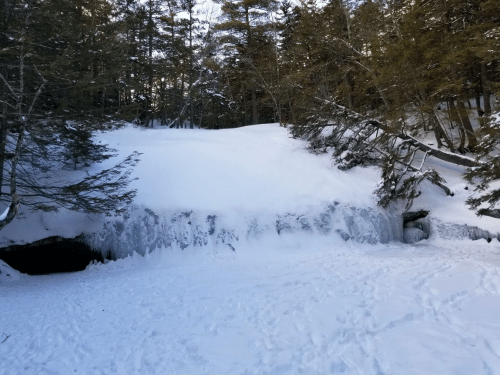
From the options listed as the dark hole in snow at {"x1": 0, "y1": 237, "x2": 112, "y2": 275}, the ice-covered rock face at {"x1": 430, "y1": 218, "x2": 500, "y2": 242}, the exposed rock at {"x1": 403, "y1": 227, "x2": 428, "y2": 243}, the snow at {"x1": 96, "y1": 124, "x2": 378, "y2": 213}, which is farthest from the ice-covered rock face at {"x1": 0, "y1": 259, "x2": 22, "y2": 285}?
the ice-covered rock face at {"x1": 430, "y1": 218, "x2": 500, "y2": 242}

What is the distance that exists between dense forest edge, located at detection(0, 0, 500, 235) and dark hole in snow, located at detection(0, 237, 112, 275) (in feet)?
4.13

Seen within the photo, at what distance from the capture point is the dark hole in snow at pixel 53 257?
27.5 ft

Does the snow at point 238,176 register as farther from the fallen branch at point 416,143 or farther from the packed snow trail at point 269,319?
the packed snow trail at point 269,319

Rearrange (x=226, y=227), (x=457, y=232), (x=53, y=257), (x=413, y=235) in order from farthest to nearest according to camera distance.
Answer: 1. (x=413, y=235)
2. (x=226, y=227)
3. (x=457, y=232)
4. (x=53, y=257)

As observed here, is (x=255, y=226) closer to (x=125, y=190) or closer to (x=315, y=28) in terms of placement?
(x=125, y=190)

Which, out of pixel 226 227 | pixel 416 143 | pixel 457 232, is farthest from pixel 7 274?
pixel 416 143

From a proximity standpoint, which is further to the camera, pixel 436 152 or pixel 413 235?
pixel 436 152

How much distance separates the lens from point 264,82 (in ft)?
63.7

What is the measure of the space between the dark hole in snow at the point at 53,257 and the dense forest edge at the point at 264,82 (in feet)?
4.13

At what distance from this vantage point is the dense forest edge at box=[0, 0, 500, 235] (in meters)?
7.26

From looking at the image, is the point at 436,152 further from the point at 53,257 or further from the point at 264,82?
the point at 53,257

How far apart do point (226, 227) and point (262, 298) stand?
4.25 m

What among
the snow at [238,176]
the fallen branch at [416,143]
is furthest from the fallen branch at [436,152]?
the snow at [238,176]

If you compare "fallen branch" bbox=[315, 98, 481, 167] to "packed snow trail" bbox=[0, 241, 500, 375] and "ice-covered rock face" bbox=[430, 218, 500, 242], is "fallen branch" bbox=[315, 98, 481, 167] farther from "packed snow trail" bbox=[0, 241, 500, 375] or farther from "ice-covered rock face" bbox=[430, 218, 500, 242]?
"packed snow trail" bbox=[0, 241, 500, 375]
